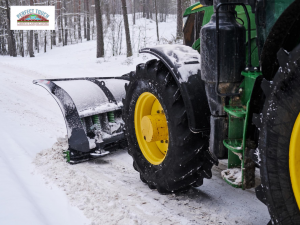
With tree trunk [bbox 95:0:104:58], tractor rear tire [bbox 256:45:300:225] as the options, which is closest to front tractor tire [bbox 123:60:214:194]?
tractor rear tire [bbox 256:45:300:225]

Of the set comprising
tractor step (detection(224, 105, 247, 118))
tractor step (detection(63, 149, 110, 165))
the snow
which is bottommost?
tractor step (detection(63, 149, 110, 165))

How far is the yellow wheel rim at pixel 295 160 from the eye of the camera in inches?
55.6

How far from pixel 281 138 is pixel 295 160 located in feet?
0.40

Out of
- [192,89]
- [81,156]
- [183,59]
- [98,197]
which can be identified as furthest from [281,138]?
[81,156]

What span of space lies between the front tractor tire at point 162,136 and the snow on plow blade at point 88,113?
31.1 inches

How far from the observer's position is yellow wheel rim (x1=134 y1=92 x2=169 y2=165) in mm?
2770

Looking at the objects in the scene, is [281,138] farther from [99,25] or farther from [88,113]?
[99,25]

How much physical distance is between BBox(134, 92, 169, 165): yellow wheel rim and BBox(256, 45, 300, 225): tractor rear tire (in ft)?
4.24

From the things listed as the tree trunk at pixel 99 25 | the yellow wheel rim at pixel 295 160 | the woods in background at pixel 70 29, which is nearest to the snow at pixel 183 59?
the yellow wheel rim at pixel 295 160

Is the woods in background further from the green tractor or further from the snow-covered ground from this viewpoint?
the green tractor

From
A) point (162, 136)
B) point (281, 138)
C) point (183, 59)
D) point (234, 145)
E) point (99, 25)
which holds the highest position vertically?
point (99, 25)

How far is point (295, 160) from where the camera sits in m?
1.45
